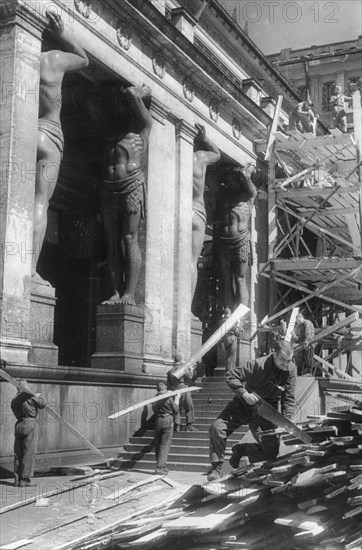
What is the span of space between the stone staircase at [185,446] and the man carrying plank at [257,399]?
11.7ft

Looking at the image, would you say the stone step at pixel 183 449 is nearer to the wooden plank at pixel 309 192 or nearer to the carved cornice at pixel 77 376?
the carved cornice at pixel 77 376

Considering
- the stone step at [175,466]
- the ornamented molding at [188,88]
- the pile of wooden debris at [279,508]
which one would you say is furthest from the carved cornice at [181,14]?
the pile of wooden debris at [279,508]

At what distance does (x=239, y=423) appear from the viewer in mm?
10594

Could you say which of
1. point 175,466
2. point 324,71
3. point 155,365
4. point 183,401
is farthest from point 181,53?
point 324,71

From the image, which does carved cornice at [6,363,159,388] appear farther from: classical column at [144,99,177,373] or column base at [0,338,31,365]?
classical column at [144,99,177,373]

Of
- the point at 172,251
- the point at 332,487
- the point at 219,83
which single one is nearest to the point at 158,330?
the point at 172,251

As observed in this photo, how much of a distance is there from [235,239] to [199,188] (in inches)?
Answer: 100

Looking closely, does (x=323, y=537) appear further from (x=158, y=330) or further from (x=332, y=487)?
(x=158, y=330)

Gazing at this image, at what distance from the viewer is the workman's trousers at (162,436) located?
13648 mm

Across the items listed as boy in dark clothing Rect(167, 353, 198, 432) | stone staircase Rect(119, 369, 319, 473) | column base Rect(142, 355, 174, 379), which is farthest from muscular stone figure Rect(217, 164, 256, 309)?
boy in dark clothing Rect(167, 353, 198, 432)

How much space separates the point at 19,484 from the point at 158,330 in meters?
7.27

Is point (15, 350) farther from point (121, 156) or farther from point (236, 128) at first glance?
point (236, 128)

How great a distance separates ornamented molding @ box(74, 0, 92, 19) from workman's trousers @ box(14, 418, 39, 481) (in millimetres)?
8924

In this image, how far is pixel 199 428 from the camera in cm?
1581
